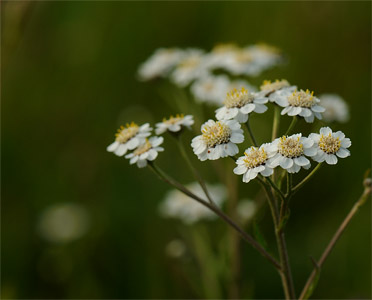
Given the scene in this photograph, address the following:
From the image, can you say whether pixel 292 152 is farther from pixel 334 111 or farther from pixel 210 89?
pixel 210 89

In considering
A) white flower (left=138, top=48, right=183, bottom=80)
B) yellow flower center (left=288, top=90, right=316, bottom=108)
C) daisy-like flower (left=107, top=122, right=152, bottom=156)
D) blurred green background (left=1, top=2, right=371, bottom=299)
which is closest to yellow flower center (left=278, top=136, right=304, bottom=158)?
yellow flower center (left=288, top=90, right=316, bottom=108)

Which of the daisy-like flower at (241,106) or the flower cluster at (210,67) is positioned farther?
the flower cluster at (210,67)

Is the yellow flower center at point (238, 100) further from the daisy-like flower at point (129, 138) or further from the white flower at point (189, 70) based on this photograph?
the white flower at point (189, 70)

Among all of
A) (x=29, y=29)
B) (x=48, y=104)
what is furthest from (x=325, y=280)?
(x=29, y=29)

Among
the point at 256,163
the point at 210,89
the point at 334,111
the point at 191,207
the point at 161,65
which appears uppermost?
the point at 161,65

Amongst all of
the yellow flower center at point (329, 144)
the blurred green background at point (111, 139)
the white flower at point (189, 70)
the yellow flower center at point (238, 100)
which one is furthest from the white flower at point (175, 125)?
the blurred green background at point (111, 139)

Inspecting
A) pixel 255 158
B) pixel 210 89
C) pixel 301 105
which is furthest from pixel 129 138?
pixel 210 89
